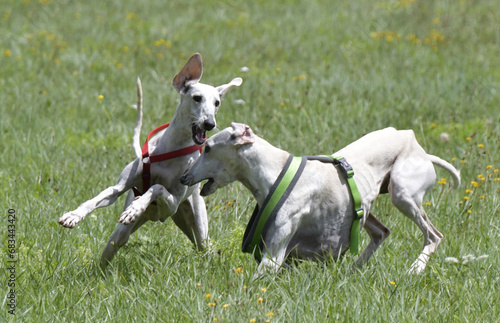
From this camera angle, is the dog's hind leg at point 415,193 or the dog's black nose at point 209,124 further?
the dog's hind leg at point 415,193

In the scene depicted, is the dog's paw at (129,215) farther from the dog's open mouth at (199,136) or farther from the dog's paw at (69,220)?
the dog's open mouth at (199,136)

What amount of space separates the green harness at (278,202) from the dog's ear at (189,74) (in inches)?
35.6

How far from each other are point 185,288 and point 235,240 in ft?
2.79

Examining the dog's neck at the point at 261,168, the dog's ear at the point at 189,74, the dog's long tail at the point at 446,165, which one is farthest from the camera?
the dog's long tail at the point at 446,165

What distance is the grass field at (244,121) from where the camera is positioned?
4.04 metres

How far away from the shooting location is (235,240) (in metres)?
4.88

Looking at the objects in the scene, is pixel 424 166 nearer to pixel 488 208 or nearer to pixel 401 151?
pixel 401 151

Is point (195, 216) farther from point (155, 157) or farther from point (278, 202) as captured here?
point (278, 202)

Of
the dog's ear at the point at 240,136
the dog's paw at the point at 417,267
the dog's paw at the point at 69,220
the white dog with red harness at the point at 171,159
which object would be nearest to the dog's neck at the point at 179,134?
the white dog with red harness at the point at 171,159

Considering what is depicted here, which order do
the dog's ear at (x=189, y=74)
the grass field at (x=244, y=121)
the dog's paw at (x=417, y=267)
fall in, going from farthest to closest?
the dog's ear at (x=189, y=74), the dog's paw at (x=417, y=267), the grass field at (x=244, y=121)

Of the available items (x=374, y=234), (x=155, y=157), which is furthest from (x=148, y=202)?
(x=374, y=234)

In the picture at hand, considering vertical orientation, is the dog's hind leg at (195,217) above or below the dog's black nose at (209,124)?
below

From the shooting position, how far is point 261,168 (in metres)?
4.32

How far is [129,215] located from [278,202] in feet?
2.71
